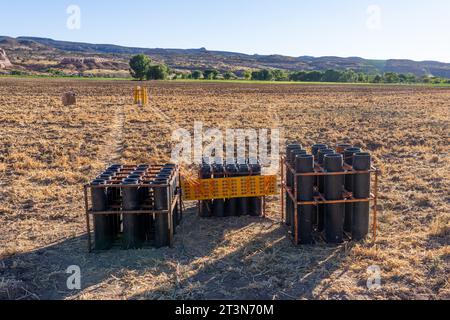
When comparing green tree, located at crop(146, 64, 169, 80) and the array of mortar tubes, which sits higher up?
green tree, located at crop(146, 64, 169, 80)

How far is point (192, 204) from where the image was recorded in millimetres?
9602

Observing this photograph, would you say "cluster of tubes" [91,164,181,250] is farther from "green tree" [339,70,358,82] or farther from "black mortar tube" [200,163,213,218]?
"green tree" [339,70,358,82]

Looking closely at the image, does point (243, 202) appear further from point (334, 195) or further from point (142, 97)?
point (142, 97)

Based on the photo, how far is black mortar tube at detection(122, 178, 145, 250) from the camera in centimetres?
687

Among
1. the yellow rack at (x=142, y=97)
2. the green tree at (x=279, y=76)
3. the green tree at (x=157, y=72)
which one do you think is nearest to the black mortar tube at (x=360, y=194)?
the yellow rack at (x=142, y=97)

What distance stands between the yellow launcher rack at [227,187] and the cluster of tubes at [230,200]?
0.84 feet

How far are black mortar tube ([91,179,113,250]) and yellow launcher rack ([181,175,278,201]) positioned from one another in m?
1.68

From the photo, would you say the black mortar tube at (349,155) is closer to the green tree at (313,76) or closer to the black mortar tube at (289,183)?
the black mortar tube at (289,183)

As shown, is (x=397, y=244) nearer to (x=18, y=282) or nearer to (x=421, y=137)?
(x=18, y=282)

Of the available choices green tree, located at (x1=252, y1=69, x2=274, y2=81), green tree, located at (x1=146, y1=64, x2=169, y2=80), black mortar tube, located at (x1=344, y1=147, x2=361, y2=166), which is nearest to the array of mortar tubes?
black mortar tube, located at (x1=344, y1=147, x2=361, y2=166)

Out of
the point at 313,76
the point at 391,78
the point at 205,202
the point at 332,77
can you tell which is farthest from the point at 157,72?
the point at 205,202

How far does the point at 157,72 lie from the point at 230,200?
273 ft

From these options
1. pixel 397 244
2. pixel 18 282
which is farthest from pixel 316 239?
pixel 18 282

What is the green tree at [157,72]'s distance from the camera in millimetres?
88125
